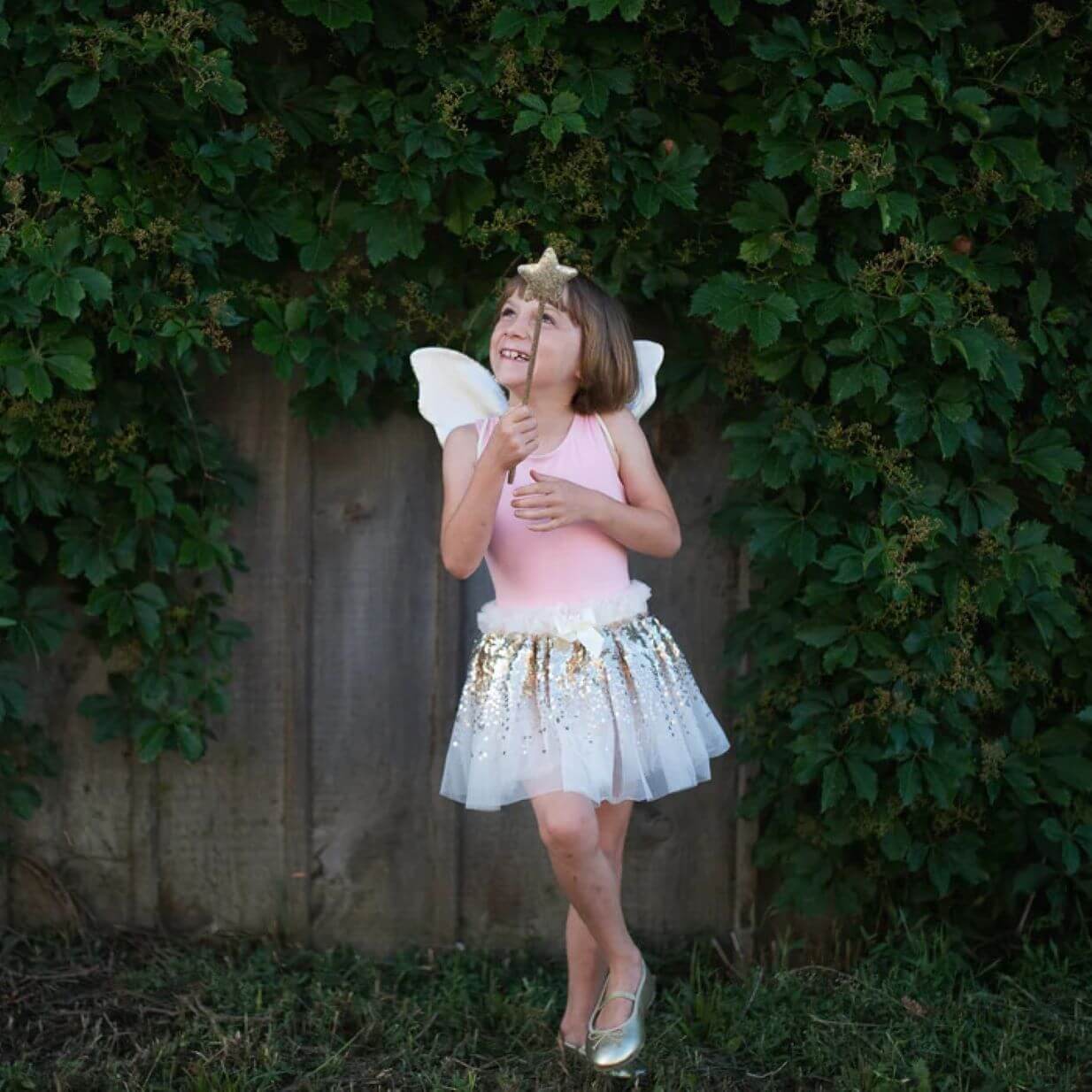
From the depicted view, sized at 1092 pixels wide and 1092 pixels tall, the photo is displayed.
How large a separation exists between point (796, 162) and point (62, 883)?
7.35 ft

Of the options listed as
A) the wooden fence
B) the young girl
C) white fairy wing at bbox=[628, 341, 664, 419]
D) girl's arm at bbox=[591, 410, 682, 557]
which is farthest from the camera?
the wooden fence

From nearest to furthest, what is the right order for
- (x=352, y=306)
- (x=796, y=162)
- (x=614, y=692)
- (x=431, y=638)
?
(x=614, y=692) < (x=796, y=162) < (x=352, y=306) < (x=431, y=638)

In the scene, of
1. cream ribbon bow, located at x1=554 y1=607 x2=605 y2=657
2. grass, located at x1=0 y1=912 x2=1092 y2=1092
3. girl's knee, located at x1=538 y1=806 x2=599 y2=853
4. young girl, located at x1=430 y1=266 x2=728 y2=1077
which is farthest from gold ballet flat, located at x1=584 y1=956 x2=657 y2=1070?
cream ribbon bow, located at x1=554 y1=607 x2=605 y2=657

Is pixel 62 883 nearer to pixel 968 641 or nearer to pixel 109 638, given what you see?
pixel 109 638

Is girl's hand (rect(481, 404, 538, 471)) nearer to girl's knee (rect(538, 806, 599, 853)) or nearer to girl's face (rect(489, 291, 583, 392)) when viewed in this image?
girl's face (rect(489, 291, 583, 392))

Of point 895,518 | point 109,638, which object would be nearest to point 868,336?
point 895,518

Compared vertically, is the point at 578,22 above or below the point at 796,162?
above

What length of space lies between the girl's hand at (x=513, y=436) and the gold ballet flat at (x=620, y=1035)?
37.3 inches

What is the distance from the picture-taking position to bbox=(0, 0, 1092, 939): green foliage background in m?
2.79

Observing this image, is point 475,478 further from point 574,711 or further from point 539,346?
point 574,711

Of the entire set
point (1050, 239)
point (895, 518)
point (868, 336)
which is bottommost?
point (895, 518)

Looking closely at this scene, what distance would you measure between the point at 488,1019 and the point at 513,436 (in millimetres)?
1310

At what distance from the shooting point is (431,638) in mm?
3293

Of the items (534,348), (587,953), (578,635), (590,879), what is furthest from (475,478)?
(587,953)
